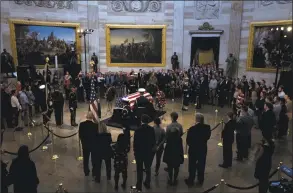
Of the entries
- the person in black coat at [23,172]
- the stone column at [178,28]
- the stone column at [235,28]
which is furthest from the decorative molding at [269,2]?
the person in black coat at [23,172]

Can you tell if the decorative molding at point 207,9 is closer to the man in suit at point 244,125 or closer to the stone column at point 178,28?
the stone column at point 178,28

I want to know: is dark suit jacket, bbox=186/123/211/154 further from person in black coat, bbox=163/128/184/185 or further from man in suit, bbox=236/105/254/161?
man in suit, bbox=236/105/254/161

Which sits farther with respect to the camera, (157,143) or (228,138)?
(228,138)

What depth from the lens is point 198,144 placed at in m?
6.87

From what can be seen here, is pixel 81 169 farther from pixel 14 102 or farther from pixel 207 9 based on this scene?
pixel 207 9

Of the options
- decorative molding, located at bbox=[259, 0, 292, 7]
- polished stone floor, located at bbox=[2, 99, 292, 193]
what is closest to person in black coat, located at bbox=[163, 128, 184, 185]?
polished stone floor, located at bbox=[2, 99, 292, 193]

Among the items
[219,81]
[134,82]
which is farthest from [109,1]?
[219,81]

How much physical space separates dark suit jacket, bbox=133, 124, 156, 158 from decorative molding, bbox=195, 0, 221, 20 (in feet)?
54.8

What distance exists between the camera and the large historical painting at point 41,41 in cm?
1823

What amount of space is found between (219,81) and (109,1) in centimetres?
1133

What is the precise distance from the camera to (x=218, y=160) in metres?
8.79

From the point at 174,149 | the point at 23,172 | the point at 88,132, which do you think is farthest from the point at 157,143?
the point at 23,172

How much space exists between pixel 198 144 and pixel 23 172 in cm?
408

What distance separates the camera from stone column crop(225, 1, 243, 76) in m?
19.5
